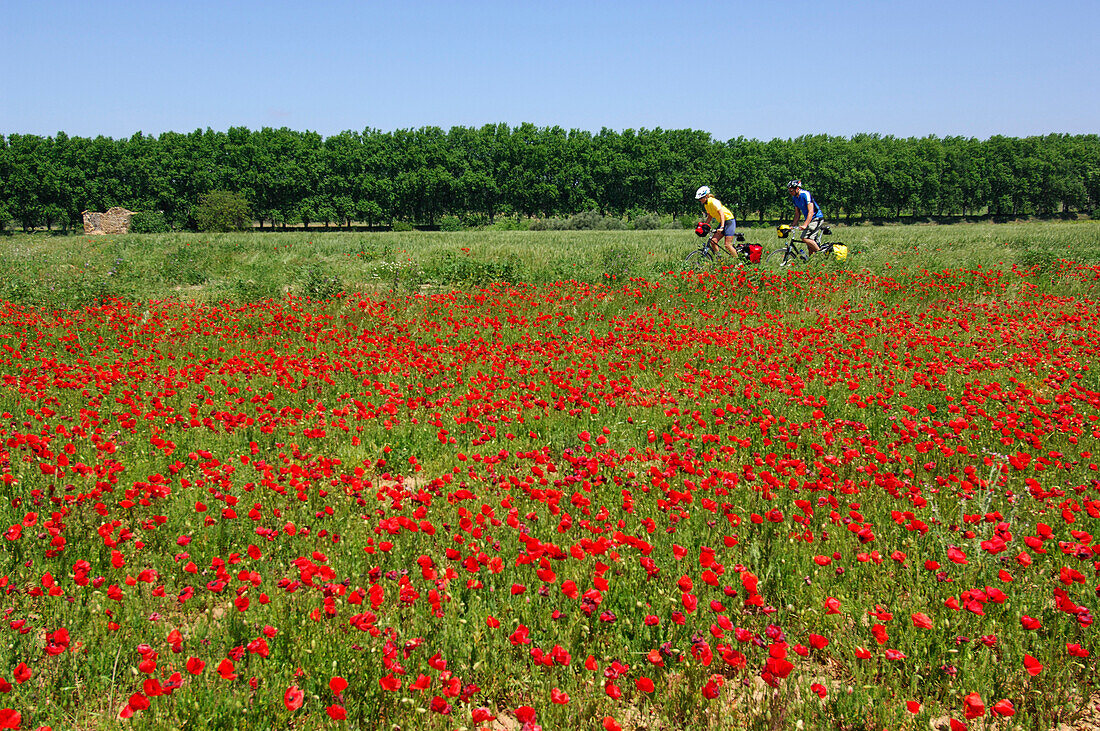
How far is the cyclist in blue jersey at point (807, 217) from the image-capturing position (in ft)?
48.2

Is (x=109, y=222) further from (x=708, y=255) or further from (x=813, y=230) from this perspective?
(x=813, y=230)

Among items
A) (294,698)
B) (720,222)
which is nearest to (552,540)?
(294,698)

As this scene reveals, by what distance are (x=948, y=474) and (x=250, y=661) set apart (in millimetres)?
4613

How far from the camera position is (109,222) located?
45656mm

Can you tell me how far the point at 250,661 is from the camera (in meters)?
2.81

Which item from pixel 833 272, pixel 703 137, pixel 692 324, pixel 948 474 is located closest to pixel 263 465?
pixel 948 474

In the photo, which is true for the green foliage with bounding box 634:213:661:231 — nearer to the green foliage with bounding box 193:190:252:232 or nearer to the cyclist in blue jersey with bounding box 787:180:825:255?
the green foliage with bounding box 193:190:252:232

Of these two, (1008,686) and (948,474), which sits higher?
(948,474)

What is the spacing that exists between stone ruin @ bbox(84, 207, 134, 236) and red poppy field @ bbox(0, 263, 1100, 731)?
4554 cm

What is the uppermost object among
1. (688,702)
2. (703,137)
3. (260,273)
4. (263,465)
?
(703,137)

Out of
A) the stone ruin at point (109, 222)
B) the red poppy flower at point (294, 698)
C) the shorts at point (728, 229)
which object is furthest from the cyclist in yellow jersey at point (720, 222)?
the stone ruin at point (109, 222)

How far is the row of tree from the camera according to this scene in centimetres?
6625

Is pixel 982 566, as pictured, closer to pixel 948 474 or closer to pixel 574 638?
pixel 948 474

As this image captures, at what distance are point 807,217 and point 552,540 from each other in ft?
43.4
